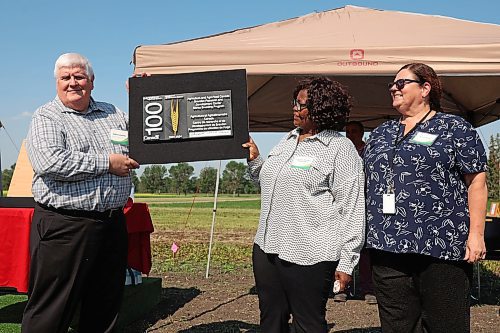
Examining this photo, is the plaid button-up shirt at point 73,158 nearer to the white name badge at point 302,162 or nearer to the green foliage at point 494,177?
the white name badge at point 302,162

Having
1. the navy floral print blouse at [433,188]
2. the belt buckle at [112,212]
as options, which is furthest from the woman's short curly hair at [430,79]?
the belt buckle at [112,212]

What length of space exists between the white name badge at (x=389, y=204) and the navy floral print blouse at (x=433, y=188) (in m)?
0.02

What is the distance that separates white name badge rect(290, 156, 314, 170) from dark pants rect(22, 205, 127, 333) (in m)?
1.02

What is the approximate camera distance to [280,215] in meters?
2.49

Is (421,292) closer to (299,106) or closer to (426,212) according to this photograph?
(426,212)

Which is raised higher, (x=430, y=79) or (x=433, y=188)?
(x=430, y=79)

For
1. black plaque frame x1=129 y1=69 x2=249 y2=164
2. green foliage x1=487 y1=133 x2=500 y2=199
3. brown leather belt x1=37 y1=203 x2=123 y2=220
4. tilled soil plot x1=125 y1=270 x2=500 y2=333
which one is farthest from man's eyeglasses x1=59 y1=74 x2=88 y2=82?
green foliage x1=487 y1=133 x2=500 y2=199

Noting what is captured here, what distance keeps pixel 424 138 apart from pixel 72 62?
172 centimetres

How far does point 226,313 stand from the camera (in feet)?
16.3

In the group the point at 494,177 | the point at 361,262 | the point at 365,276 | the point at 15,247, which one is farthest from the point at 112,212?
the point at 494,177

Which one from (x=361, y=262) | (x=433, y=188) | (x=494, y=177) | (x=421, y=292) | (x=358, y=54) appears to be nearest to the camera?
(x=433, y=188)

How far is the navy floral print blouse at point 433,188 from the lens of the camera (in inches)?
93.8

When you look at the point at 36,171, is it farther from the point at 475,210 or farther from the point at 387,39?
the point at 387,39

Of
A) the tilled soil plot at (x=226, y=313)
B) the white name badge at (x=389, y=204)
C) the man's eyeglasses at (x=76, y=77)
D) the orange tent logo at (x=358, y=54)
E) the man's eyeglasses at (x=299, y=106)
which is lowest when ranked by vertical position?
the tilled soil plot at (x=226, y=313)
